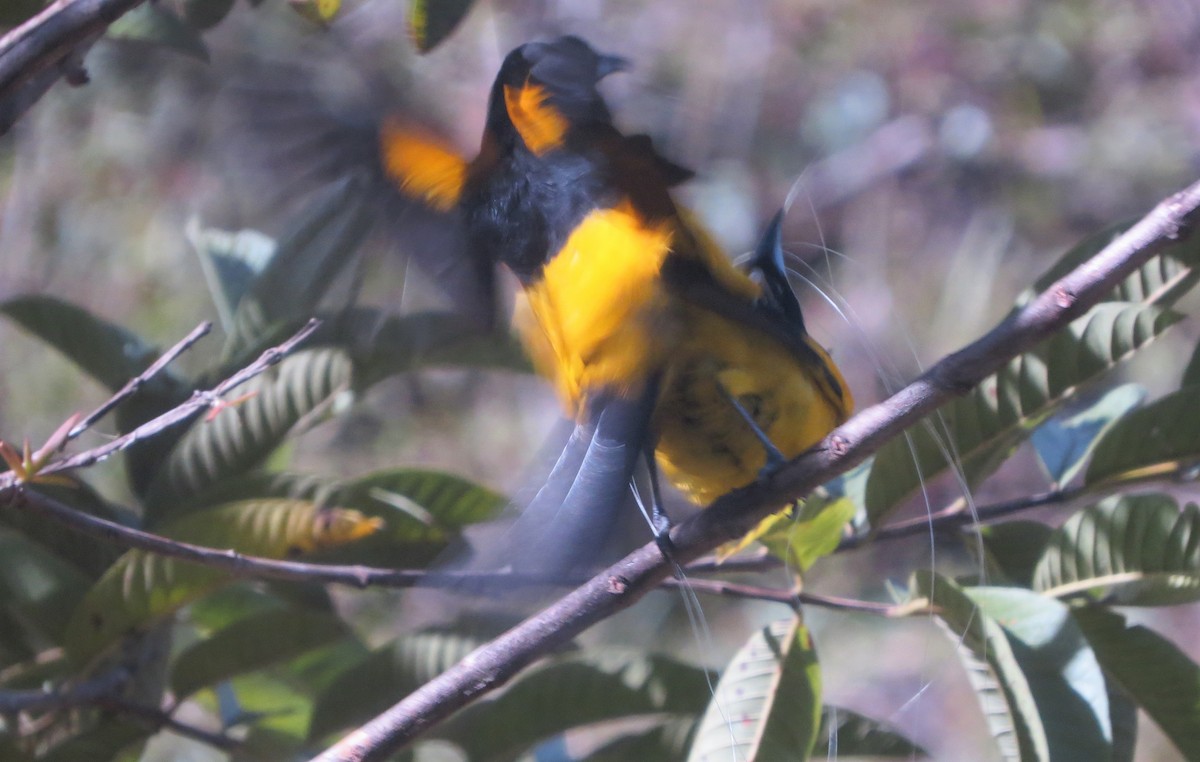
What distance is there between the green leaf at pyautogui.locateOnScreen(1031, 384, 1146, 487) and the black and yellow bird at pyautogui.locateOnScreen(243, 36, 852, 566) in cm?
30

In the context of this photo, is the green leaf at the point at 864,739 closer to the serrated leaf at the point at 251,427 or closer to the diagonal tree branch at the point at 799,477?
the diagonal tree branch at the point at 799,477

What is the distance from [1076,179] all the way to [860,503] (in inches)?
132

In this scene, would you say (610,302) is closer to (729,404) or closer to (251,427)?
(729,404)

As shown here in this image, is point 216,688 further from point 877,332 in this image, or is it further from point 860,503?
point 877,332

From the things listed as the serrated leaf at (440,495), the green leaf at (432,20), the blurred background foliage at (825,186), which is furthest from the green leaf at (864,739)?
the blurred background foliage at (825,186)

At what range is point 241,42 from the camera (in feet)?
Answer: 11.5

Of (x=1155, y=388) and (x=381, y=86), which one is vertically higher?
(x=381, y=86)

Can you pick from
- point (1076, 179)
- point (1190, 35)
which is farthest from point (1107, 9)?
point (1076, 179)

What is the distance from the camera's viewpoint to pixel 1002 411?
1.31m

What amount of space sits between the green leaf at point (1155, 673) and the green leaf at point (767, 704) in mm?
307

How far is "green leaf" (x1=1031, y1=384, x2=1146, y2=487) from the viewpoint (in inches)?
56.1

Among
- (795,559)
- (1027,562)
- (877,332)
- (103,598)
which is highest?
(103,598)

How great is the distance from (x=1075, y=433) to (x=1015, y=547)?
0.20m

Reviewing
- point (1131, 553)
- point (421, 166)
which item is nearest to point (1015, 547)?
point (1131, 553)
